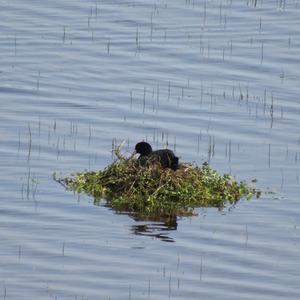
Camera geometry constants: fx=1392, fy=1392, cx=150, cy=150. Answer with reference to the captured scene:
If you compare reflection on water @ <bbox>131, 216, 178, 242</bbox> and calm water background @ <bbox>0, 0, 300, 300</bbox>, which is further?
reflection on water @ <bbox>131, 216, 178, 242</bbox>

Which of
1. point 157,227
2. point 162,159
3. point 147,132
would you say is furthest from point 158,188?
point 147,132

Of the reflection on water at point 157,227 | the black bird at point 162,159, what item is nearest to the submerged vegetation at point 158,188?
the black bird at point 162,159

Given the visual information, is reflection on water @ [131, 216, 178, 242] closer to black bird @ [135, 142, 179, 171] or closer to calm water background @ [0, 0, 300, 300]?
calm water background @ [0, 0, 300, 300]

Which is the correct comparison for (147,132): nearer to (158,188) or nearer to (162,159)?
(162,159)

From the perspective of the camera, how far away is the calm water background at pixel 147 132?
16.3 meters

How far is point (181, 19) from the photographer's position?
32.6 m

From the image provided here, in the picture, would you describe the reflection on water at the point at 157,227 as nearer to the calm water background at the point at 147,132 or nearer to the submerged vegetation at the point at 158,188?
the calm water background at the point at 147,132

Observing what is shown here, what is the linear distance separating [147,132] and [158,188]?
3.81m

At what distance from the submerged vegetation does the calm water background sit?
1.05 ft

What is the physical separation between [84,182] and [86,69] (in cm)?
801

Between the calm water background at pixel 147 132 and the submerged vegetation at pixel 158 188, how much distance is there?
32cm

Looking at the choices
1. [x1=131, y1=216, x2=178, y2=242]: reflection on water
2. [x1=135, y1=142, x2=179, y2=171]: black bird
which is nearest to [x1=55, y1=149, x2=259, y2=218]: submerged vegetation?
[x1=135, y1=142, x2=179, y2=171]: black bird

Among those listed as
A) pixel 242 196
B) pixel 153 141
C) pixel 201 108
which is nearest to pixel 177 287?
pixel 242 196

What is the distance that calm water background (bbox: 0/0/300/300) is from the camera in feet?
53.5
